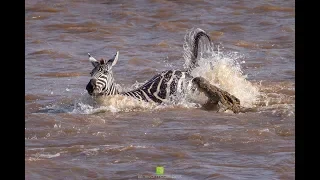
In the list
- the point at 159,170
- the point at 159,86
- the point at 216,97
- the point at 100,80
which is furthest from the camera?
the point at 159,86

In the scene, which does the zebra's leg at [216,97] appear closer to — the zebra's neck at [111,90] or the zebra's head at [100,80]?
the zebra's neck at [111,90]

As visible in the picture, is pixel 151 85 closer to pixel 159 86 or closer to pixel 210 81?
pixel 159 86

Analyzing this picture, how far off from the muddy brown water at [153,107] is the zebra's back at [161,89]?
0.14 meters

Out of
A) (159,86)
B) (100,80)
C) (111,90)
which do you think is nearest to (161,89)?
(159,86)

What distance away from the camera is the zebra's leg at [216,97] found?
9.59 m

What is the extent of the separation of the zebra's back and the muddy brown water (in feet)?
0.48

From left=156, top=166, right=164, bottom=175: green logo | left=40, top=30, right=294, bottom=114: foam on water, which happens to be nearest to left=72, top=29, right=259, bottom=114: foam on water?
left=40, top=30, right=294, bottom=114: foam on water

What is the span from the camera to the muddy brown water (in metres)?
6.90

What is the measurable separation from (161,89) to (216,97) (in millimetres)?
704

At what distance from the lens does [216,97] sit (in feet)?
31.6

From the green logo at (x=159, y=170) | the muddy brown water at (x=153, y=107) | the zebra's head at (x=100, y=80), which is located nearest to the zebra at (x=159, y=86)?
the zebra's head at (x=100, y=80)

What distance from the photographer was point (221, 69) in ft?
35.7

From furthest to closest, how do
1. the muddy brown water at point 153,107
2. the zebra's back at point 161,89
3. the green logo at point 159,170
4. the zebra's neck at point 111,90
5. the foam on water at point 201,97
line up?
the zebra's back at point 161,89 → the foam on water at point 201,97 → the zebra's neck at point 111,90 → the muddy brown water at point 153,107 → the green logo at point 159,170
